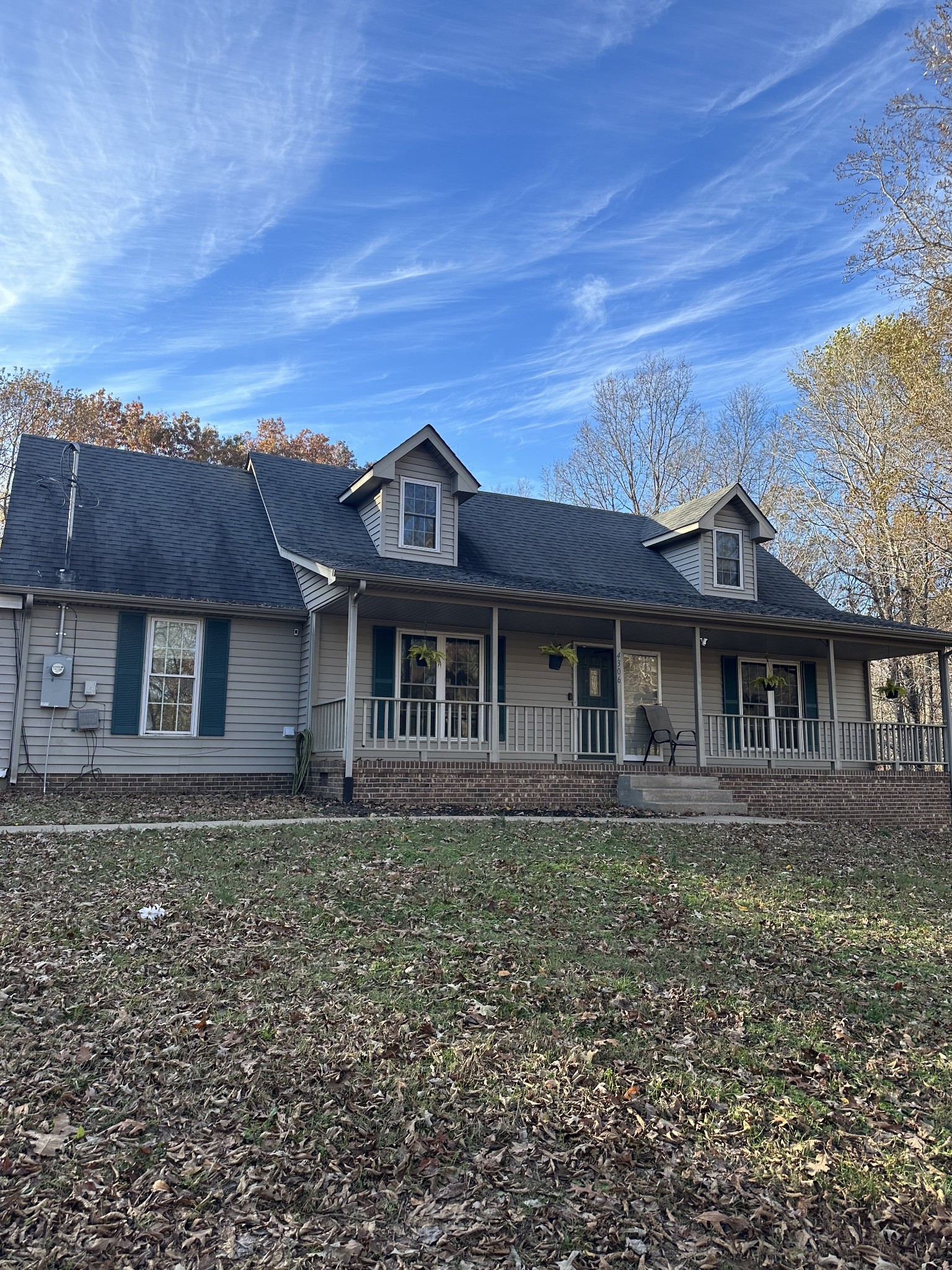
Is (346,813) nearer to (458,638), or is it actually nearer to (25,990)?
(458,638)

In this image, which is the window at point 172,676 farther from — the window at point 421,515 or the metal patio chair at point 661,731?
the metal patio chair at point 661,731

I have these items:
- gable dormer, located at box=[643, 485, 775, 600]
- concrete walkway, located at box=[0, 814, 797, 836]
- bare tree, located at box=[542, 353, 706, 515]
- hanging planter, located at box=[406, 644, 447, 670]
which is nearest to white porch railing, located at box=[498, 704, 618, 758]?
hanging planter, located at box=[406, 644, 447, 670]

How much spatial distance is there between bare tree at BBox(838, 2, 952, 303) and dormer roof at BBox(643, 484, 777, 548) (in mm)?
4385

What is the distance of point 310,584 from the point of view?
1348 centimetres

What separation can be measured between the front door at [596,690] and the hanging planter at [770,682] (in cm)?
302

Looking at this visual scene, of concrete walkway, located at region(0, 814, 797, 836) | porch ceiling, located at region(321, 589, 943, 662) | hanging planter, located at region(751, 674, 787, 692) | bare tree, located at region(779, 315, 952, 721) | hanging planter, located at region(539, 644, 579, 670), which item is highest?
Answer: bare tree, located at region(779, 315, 952, 721)

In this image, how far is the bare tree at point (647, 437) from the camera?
28.5 meters

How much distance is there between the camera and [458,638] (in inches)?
570

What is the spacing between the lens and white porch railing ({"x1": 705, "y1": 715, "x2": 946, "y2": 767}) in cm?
1508

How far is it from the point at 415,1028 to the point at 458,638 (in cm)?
1062

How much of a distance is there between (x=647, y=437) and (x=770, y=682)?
1432 cm

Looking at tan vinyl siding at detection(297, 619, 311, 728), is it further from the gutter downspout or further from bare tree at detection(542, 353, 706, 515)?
bare tree at detection(542, 353, 706, 515)

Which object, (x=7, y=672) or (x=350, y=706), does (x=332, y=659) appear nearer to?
(x=350, y=706)

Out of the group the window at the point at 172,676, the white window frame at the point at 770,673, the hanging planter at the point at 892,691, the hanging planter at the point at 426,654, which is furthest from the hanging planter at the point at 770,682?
the window at the point at 172,676
